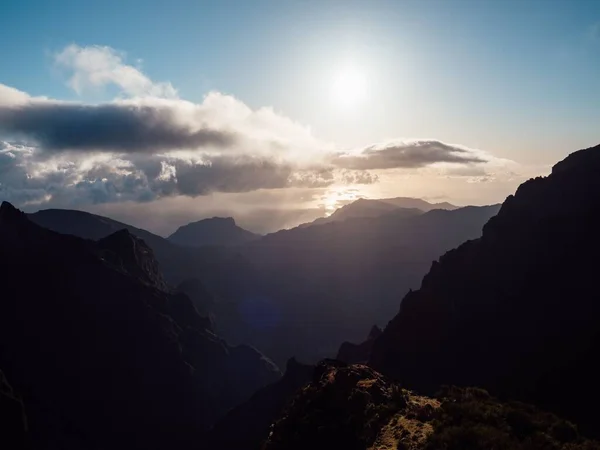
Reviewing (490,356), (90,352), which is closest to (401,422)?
(490,356)

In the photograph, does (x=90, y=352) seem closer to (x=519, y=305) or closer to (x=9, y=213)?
(x=9, y=213)

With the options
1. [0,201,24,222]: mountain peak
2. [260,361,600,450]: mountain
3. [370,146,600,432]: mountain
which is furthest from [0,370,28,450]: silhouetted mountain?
[0,201,24,222]: mountain peak

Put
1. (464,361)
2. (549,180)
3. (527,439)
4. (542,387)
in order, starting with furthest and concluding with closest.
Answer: (549,180), (464,361), (542,387), (527,439)

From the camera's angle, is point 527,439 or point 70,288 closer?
point 527,439

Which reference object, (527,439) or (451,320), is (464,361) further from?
(527,439)

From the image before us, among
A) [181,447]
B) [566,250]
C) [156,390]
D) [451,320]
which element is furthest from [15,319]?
[566,250]

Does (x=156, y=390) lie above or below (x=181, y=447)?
above
